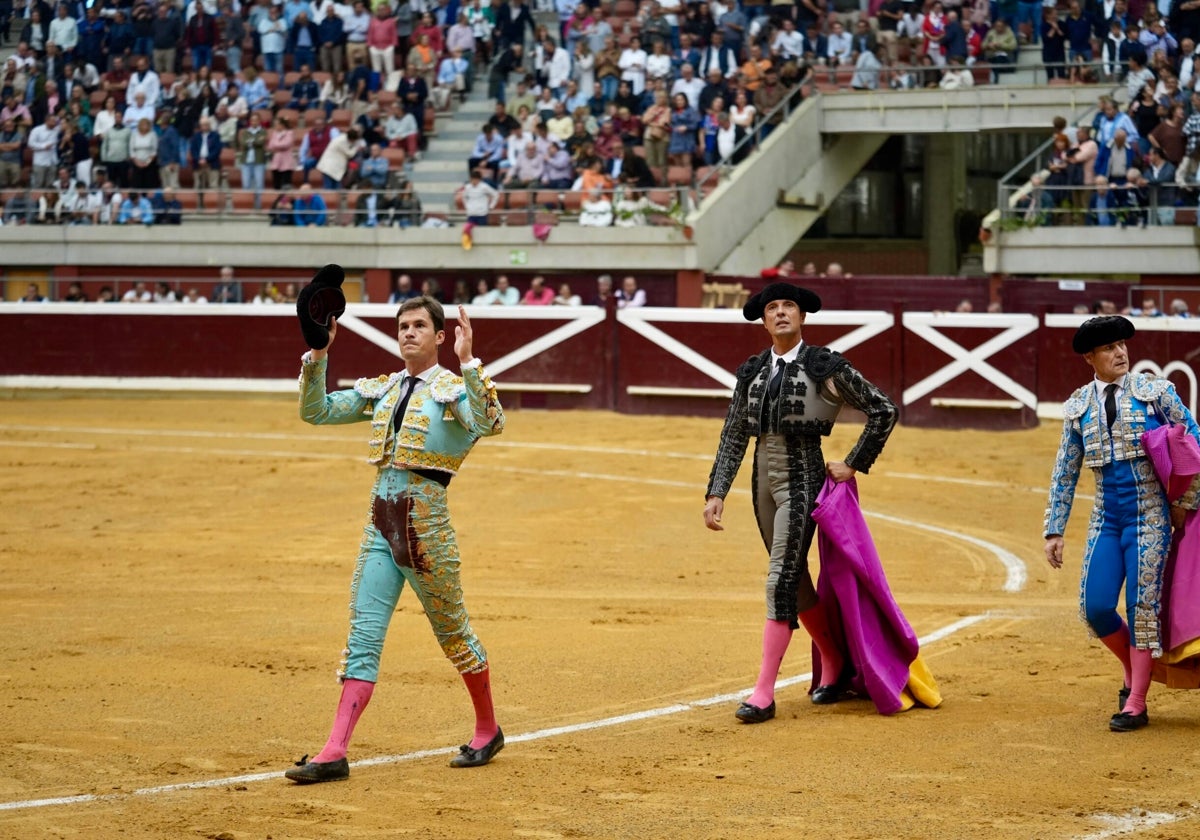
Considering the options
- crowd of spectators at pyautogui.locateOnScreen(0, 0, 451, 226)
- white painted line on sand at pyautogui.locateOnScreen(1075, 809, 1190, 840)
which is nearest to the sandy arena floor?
white painted line on sand at pyautogui.locateOnScreen(1075, 809, 1190, 840)

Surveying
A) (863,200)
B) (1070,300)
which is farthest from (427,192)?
(1070,300)

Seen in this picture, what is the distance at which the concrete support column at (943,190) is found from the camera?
91.5 ft

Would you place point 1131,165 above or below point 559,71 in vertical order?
below

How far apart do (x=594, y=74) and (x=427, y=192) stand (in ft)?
9.86

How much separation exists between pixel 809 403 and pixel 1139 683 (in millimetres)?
1619

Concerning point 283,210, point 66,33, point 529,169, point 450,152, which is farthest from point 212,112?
point 529,169

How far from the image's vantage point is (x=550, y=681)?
7.31m

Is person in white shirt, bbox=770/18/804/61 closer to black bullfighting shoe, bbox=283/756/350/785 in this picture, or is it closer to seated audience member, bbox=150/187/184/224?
seated audience member, bbox=150/187/184/224

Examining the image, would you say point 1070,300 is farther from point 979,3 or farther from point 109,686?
point 109,686

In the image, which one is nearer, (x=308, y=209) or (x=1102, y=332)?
(x=1102, y=332)

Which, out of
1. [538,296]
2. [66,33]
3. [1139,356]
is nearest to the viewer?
[1139,356]

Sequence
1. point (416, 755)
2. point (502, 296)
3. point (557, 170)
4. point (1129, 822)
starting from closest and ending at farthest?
point (1129, 822), point (416, 755), point (502, 296), point (557, 170)

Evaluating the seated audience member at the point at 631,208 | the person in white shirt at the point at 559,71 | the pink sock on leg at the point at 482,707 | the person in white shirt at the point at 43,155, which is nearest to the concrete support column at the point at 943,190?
the person in white shirt at the point at 559,71

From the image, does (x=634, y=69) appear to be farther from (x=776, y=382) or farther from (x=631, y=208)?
(x=776, y=382)
